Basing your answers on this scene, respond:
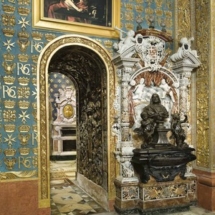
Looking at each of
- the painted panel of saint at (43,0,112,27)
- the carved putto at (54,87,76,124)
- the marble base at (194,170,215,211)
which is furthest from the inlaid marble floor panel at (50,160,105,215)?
the painted panel of saint at (43,0,112,27)

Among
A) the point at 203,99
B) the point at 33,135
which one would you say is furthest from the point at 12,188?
the point at 203,99

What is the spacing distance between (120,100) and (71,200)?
232 cm

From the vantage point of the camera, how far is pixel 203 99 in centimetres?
493

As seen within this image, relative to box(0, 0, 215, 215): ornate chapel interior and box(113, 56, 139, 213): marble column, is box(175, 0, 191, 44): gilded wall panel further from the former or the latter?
box(113, 56, 139, 213): marble column

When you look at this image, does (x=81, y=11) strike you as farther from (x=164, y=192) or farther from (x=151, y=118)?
(x=164, y=192)

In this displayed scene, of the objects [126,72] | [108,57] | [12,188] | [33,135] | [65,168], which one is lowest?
[65,168]

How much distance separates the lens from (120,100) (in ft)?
15.3

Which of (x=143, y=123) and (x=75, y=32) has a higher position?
(x=75, y=32)

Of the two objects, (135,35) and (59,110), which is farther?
(59,110)

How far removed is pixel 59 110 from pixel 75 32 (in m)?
6.38

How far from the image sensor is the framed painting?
4285mm

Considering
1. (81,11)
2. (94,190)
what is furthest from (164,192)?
(81,11)

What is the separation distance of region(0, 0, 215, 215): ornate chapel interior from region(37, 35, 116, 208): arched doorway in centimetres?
2

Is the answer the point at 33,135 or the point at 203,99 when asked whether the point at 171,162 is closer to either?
the point at 203,99
